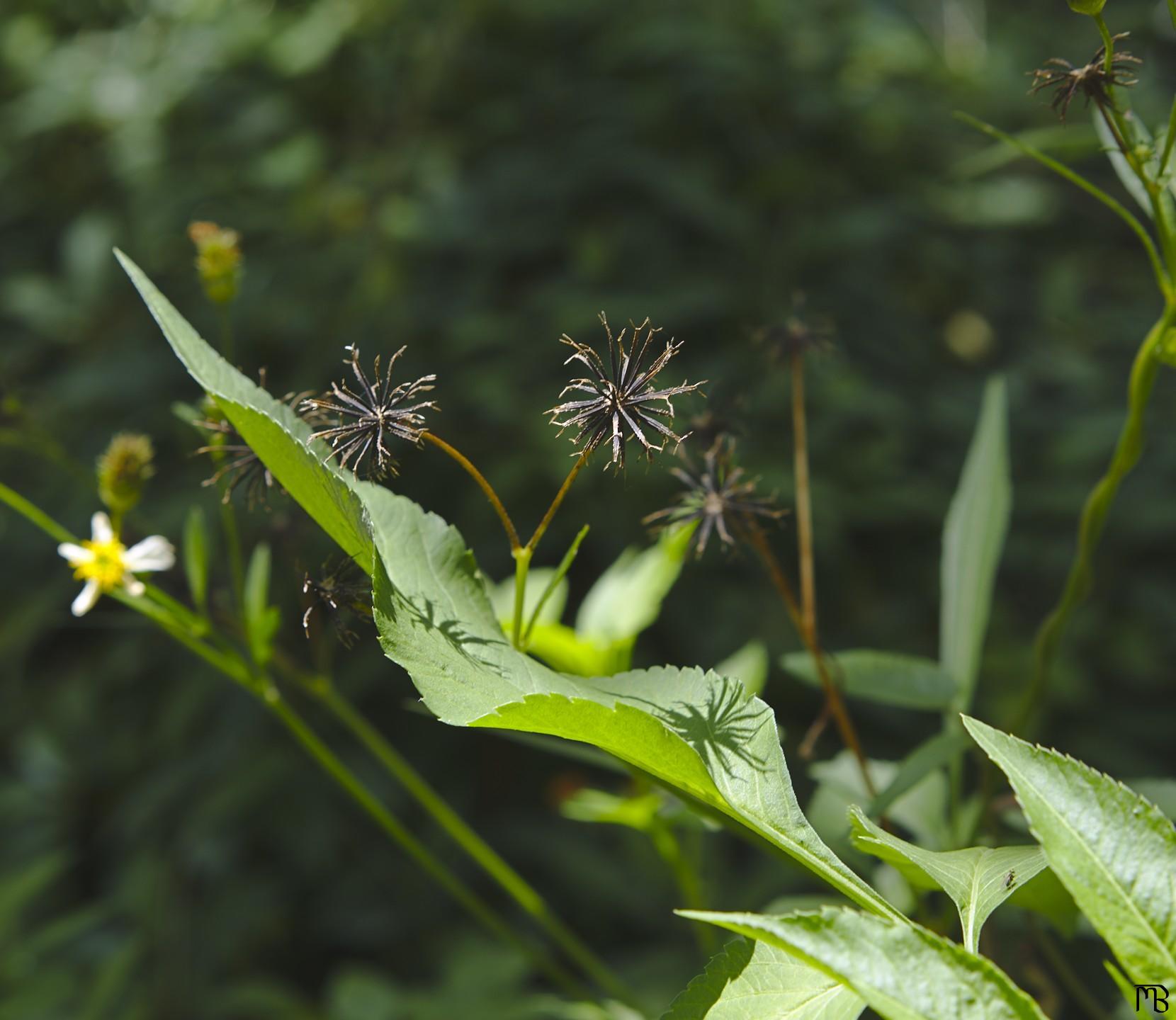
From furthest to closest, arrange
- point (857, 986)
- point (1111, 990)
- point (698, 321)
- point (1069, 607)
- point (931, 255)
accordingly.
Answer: point (931, 255), point (698, 321), point (1111, 990), point (1069, 607), point (857, 986)

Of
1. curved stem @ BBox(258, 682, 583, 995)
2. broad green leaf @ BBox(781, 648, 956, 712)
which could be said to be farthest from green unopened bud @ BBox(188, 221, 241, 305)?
broad green leaf @ BBox(781, 648, 956, 712)

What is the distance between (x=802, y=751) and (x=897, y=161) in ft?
4.70

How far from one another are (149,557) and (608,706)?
0.27 meters

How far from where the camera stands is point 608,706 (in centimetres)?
32

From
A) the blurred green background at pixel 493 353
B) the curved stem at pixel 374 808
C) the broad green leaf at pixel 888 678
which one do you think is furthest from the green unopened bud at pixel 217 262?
the blurred green background at pixel 493 353

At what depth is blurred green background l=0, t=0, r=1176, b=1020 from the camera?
1407mm

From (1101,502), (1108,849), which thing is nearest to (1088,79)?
(1101,502)

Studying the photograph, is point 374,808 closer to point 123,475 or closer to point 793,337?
point 123,475

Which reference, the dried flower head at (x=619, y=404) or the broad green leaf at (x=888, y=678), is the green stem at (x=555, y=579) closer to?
the dried flower head at (x=619, y=404)

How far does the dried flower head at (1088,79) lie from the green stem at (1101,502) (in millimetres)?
Result: 83

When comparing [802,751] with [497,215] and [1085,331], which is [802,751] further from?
[1085,331]

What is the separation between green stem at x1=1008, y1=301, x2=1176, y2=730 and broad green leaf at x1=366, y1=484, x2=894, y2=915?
0.64 feet

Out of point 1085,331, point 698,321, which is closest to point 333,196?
point 698,321

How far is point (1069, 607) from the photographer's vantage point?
0.47 meters
